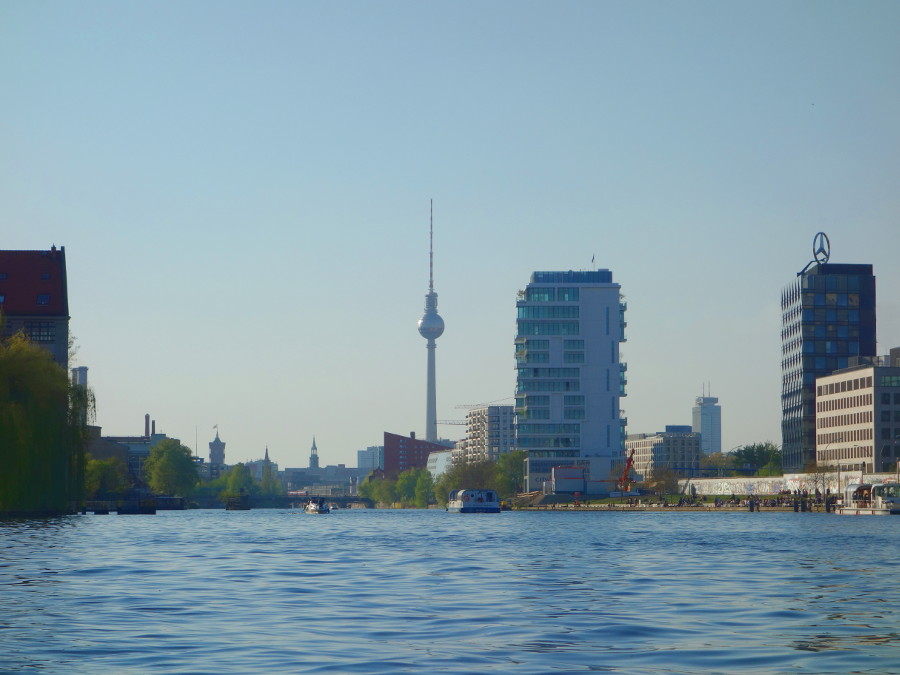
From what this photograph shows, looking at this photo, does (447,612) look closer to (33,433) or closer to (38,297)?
(33,433)

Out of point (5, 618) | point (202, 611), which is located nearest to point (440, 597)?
point (202, 611)

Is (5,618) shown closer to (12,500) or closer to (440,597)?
(440,597)

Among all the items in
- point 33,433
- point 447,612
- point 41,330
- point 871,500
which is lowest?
point 871,500

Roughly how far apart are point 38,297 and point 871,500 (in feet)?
333

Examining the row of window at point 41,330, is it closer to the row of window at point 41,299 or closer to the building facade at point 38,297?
the building facade at point 38,297

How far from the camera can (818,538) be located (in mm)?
79438

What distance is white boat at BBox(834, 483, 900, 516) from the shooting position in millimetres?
148875

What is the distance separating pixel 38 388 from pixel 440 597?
5821 centimetres

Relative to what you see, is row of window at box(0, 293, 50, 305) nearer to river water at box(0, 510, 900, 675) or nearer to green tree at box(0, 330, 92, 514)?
green tree at box(0, 330, 92, 514)

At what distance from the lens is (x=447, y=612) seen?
32.9 meters

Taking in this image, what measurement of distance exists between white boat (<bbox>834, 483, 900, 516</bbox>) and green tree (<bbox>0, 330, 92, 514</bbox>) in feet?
302

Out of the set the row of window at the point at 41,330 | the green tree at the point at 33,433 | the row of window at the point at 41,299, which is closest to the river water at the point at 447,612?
the green tree at the point at 33,433

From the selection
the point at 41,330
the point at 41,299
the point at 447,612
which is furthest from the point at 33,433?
the point at 41,299

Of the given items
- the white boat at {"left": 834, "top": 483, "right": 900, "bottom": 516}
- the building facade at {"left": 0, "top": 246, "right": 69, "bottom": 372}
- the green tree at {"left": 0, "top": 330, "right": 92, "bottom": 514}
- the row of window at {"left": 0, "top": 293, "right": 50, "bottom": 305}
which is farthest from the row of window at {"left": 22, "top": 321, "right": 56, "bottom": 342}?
the white boat at {"left": 834, "top": 483, "right": 900, "bottom": 516}
